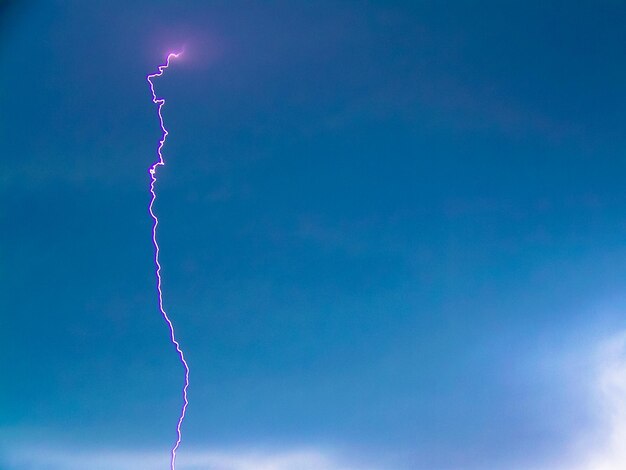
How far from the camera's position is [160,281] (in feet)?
18.1

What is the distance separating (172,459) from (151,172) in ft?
7.29

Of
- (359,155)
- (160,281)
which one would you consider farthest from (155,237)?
(359,155)

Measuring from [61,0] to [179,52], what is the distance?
939 mm

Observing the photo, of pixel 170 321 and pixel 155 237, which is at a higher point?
pixel 155 237

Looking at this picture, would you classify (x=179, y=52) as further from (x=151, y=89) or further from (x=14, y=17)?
(x=14, y=17)

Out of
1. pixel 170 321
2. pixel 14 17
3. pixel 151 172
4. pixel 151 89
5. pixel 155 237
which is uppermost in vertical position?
pixel 14 17

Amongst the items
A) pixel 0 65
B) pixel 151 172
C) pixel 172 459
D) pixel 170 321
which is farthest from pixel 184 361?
pixel 0 65

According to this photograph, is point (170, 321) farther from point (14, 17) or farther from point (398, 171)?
point (14, 17)

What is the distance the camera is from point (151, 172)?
5.44m

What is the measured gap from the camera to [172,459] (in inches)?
216

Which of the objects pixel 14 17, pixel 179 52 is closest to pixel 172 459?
pixel 179 52

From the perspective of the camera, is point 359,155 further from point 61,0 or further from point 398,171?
point 61,0

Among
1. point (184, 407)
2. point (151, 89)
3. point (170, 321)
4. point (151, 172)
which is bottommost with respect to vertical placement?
point (184, 407)

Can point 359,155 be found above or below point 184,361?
above
